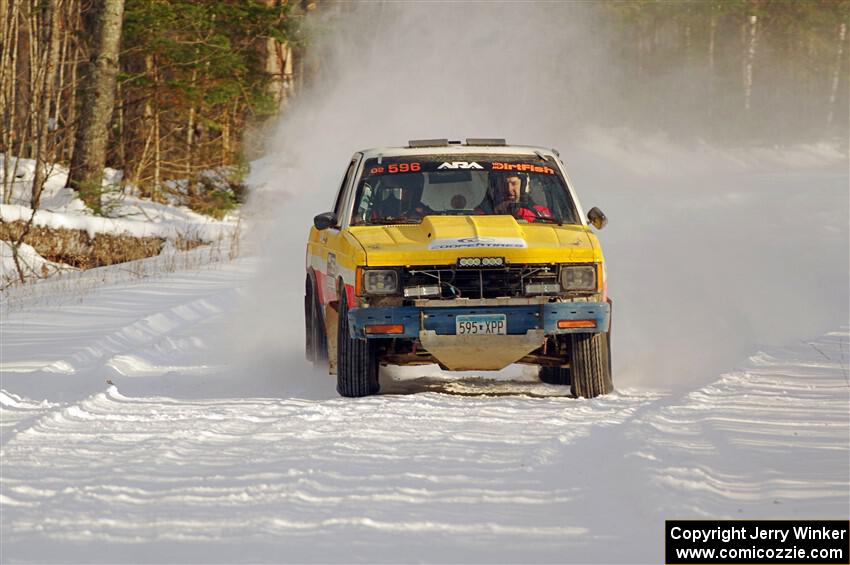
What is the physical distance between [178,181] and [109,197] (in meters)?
8.32

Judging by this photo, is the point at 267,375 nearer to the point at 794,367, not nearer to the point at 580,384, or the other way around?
the point at 580,384

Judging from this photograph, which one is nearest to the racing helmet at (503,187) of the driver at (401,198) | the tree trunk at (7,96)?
the driver at (401,198)

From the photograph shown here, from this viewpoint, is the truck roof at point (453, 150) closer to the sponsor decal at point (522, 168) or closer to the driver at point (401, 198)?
the sponsor decal at point (522, 168)

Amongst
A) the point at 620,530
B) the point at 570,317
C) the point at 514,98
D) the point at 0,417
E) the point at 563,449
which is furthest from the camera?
the point at 514,98

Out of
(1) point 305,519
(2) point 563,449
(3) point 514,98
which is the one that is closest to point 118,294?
(2) point 563,449

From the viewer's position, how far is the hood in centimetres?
896

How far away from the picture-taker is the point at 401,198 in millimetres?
10062

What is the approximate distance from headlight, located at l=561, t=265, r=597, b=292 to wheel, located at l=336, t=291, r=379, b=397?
1348 millimetres

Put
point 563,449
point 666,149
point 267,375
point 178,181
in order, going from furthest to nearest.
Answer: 1. point 666,149
2. point 178,181
3. point 267,375
4. point 563,449

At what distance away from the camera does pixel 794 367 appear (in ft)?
33.8

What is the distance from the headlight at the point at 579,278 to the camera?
29.8 feet

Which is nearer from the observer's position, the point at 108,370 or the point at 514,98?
the point at 108,370

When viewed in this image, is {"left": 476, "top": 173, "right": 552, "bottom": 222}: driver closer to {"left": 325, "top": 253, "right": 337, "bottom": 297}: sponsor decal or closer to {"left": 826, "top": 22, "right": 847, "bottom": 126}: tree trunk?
{"left": 325, "top": 253, "right": 337, "bottom": 297}: sponsor decal

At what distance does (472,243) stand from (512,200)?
1.15 m
